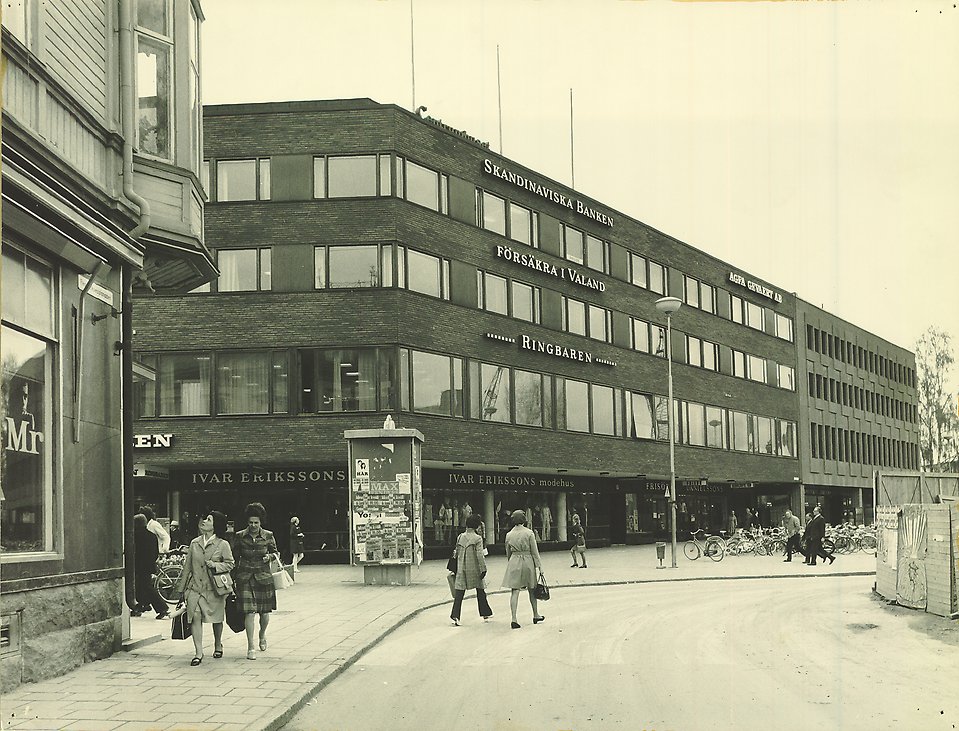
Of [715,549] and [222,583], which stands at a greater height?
[222,583]

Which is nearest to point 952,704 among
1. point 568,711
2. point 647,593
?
point 568,711

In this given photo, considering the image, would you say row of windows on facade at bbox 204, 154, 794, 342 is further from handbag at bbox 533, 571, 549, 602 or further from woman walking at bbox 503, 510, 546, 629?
handbag at bbox 533, 571, 549, 602

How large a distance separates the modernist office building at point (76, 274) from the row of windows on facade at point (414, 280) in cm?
1850

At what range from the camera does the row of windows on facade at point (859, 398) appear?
6588 cm

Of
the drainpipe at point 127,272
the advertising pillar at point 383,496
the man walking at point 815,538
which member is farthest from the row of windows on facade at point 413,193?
the drainpipe at point 127,272

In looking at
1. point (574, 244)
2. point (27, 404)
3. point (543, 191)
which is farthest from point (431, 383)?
point (27, 404)

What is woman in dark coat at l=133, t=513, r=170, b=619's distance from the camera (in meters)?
17.2

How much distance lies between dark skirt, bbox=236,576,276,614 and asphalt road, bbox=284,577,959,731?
4.16 feet

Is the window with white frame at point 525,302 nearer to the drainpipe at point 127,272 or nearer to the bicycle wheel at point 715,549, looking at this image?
the bicycle wheel at point 715,549

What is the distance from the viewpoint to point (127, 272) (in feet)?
45.9

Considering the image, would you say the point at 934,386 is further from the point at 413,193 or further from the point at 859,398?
the point at 413,193

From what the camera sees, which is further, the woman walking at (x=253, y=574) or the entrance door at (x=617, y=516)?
the entrance door at (x=617, y=516)

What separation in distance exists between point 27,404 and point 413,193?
25.2 m

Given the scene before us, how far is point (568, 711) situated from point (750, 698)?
1730 mm
